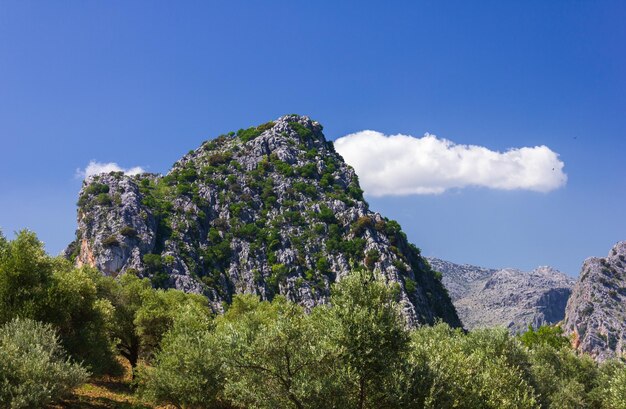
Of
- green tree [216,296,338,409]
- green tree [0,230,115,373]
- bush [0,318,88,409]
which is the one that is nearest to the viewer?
green tree [216,296,338,409]

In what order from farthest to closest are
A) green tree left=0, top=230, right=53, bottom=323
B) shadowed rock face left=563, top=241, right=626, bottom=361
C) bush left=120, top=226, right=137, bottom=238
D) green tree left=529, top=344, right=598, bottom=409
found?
shadowed rock face left=563, top=241, right=626, bottom=361 → bush left=120, top=226, right=137, bottom=238 → green tree left=529, top=344, right=598, bottom=409 → green tree left=0, top=230, right=53, bottom=323

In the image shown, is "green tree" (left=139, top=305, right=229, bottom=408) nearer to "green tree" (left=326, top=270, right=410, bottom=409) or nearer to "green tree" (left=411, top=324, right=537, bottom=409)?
"green tree" (left=326, top=270, right=410, bottom=409)

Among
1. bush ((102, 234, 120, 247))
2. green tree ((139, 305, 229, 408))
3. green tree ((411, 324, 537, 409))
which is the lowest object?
green tree ((139, 305, 229, 408))

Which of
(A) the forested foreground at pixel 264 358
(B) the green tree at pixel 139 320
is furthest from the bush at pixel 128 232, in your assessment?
(A) the forested foreground at pixel 264 358

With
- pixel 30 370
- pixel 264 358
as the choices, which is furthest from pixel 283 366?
pixel 30 370

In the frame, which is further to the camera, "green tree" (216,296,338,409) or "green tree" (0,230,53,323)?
"green tree" (0,230,53,323)

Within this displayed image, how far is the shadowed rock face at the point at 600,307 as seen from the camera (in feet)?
506

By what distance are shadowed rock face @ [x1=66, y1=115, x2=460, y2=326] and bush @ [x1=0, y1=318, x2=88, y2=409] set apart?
87476 mm

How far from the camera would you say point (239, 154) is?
175 m

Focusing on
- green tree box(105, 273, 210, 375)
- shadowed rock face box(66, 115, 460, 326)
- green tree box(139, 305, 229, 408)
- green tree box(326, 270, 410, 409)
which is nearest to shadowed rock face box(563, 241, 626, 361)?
shadowed rock face box(66, 115, 460, 326)

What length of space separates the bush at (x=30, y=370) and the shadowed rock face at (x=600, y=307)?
169822 mm

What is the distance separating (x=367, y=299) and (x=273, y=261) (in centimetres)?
11568

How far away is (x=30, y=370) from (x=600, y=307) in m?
194

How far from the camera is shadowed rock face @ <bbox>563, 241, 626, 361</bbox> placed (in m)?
154
